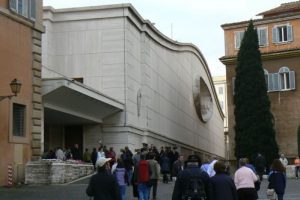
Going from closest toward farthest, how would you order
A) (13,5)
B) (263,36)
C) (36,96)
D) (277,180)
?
(277,180) < (13,5) < (36,96) < (263,36)

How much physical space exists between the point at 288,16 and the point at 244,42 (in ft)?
21.3

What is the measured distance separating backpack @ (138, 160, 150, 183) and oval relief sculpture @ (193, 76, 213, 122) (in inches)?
1817

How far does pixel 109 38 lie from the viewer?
39375mm

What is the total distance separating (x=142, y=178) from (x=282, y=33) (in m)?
31.4

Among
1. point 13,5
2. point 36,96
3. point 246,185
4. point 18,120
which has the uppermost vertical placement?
point 13,5

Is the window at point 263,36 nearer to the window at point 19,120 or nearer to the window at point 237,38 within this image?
the window at point 237,38

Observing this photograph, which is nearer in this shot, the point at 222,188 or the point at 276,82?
the point at 222,188

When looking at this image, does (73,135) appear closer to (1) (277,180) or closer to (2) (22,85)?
(2) (22,85)

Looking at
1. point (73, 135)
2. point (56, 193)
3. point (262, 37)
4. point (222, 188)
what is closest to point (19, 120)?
point (56, 193)

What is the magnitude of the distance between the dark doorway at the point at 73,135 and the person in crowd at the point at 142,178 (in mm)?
21902

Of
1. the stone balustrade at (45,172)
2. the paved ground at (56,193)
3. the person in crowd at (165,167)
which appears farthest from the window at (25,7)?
the person in crowd at (165,167)

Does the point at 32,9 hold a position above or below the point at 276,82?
above

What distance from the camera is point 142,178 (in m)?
17.1

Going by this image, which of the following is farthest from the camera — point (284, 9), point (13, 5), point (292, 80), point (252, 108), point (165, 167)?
point (284, 9)
